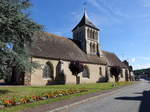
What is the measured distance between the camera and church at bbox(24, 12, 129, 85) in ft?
80.7

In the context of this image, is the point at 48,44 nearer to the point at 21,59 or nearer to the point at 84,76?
the point at 84,76

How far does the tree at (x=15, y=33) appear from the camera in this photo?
11366mm

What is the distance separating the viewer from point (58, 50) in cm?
2888

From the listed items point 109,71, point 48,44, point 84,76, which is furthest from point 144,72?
point 48,44

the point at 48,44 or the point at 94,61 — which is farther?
the point at 94,61

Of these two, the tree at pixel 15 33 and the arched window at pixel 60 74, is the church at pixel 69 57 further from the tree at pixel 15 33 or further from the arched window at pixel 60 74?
the tree at pixel 15 33

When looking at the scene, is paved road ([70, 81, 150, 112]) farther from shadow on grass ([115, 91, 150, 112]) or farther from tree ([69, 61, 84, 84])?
tree ([69, 61, 84, 84])

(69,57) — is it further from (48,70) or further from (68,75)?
(48,70)

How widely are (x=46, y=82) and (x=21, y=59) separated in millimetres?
13326

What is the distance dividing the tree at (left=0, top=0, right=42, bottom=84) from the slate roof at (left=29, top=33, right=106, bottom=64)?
33.8ft

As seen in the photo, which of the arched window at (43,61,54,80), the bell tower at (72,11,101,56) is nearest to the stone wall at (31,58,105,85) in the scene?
the arched window at (43,61,54,80)

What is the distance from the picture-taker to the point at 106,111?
7488mm

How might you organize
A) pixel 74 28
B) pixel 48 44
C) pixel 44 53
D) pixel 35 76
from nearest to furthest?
pixel 35 76 → pixel 44 53 → pixel 48 44 → pixel 74 28

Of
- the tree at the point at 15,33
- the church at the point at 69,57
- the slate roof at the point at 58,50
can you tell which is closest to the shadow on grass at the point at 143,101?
the tree at the point at 15,33
